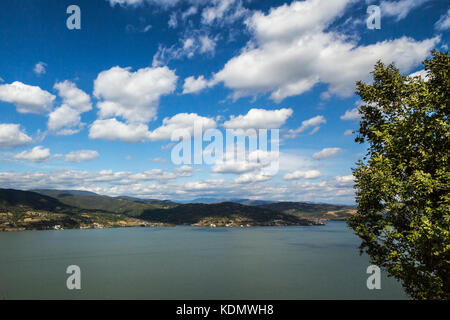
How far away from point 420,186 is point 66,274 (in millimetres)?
112726

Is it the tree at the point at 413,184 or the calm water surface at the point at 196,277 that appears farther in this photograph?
the calm water surface at the point at 196,277

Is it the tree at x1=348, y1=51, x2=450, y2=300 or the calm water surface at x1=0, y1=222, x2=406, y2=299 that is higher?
the tree at x1=348, y1=51, x2=450, y2=300

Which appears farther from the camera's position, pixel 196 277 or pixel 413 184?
pixel 196 277

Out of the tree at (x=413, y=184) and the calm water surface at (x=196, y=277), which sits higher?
the tree at (x=413, y=184)

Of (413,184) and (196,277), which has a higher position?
(413,184)

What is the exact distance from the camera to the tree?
13039mm

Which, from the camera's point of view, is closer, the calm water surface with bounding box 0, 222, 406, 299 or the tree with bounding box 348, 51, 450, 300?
the tree with bounding box 348, 51, 450, 300

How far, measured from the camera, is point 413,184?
43.0ft

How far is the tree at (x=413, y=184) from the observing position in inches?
513
